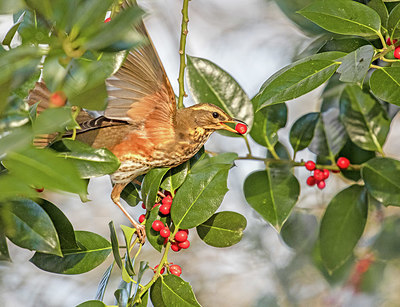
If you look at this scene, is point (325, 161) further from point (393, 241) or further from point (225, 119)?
point (393, 241)

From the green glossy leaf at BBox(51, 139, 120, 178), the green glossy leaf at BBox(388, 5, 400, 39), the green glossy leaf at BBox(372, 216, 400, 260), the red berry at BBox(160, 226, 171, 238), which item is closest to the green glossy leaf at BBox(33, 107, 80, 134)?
the green glossy leaf at BBox(51, 139, 120, 178)

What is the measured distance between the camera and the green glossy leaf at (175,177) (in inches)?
46.9

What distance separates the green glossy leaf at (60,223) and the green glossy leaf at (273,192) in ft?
1.55

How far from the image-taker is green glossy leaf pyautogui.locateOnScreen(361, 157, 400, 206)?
1353 mm

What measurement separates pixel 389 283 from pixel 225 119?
5.83ft

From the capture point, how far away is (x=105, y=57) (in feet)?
2.76

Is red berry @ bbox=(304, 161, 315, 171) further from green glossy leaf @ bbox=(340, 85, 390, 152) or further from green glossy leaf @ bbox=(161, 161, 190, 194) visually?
green glossy leaf @ bbox=(161, 161, 190, 194)

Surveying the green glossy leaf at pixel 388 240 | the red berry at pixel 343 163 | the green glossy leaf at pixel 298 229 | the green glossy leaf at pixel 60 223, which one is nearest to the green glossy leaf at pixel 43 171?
the green glossy leaf at pixel 60 223

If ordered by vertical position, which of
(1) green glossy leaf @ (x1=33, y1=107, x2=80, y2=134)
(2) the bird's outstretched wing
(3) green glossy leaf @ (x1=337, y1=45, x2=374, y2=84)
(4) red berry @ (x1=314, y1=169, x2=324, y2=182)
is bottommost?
(4) red berry @ (x1=314, y1=169, x2=324, y2=182)

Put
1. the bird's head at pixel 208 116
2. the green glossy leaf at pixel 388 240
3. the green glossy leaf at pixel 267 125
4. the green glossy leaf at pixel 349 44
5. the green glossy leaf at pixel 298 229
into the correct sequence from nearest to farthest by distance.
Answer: the green glossy leaf at pixel 349 44 → the bird's head at pixel 208 116 → the green glossy leaf at pixel 267 125 → the green glossy leaf at pixel 298 229 → the green glossy leaf at pixel 388 240

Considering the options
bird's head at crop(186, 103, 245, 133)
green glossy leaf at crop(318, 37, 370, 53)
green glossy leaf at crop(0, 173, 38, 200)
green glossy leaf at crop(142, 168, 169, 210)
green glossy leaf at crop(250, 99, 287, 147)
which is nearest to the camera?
green glossy leaf at crop(0, 173, 38, 200)

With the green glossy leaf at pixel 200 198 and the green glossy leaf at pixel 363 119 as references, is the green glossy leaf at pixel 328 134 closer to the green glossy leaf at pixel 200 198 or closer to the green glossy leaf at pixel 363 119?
the green glossy leaf at pixel 363 119

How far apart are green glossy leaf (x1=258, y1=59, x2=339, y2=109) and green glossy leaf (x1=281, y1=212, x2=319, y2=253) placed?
0.89 m

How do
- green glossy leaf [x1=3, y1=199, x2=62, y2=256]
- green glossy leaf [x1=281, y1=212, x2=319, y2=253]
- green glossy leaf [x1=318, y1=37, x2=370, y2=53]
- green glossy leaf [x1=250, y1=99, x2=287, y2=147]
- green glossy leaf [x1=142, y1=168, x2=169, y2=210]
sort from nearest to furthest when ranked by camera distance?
green glossy leaf [x1=3, y1=199, x2=62, y2=256] < green glossy leaf [x1=142, y1=168, x2=169, y2=210] < green glossy leaf [x1=318, y1=37, x2=370, y2=53] < green glossy leaf [x1=250, y1=99, x2=287, y2=147] < green glossy leaf [x1=281, y1=212, x2=319, y2=253]
